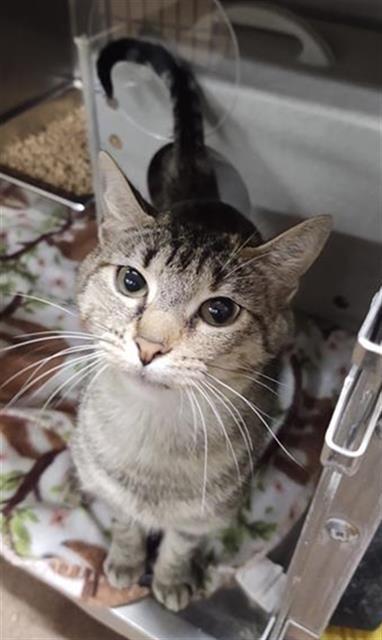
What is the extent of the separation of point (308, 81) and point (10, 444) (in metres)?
0.68

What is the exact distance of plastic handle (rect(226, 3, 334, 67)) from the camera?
3.30ft

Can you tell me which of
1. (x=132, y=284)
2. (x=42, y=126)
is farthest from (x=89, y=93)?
(x=132, y=284)

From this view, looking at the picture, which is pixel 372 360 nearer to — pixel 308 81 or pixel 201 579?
pixel 201 579

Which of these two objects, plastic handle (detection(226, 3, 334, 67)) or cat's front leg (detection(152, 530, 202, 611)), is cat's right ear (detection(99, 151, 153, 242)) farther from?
plastic handle (detection(226, 3, 334, 67))

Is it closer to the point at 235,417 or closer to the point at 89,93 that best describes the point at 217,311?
the point at 235,417

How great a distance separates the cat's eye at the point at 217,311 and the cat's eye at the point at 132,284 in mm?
61

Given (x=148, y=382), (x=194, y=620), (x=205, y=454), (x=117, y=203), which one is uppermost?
(x=117, y=203)

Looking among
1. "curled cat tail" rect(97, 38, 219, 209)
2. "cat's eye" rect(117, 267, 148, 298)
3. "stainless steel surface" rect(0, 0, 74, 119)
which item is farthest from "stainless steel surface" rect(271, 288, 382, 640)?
"stainless steel surface" rect(0, 0, 74, 119)

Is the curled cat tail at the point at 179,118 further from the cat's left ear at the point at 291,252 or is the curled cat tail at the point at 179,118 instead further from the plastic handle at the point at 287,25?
the cat's left ear at the point at 291,252

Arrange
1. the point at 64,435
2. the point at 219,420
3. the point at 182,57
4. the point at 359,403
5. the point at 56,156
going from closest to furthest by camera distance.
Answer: the point at 359,403 < the point at 219,420 < the point at 64,435 < the point at 182,57 < the point at 56,156

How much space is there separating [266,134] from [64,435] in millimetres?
540

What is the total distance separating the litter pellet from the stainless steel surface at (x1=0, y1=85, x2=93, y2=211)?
2 centimetres

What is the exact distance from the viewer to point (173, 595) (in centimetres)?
82

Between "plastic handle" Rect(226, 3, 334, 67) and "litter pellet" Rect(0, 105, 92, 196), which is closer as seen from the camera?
"plastic handle" Rect(226, 3, 334, 67)
